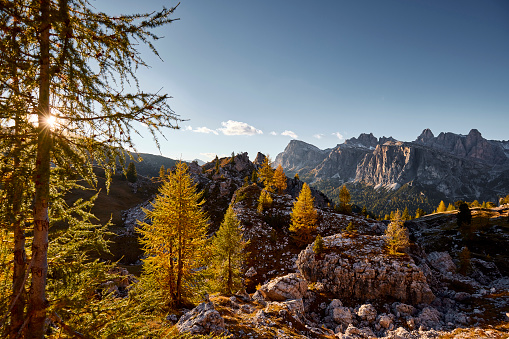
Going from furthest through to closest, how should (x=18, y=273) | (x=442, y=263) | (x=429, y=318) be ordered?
(x=442, y=263) → (x=429, y=318) → (x=18, y=273)

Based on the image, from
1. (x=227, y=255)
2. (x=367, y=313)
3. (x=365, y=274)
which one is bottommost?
(x=367, y=313)

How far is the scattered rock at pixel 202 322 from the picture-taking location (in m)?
Answer: 9.41

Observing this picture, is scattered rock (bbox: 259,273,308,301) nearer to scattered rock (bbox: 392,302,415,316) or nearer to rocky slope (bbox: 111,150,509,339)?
rocky slope (bbox: 111,150,509,339)

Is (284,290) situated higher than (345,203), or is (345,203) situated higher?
(345,203)

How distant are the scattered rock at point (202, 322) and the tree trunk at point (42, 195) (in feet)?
24.3

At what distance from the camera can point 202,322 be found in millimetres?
9742

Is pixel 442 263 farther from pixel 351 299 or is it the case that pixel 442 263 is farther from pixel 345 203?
pixel 351 299

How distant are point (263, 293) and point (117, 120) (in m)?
21.2

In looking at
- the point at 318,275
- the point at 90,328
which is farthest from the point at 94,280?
the point at 318,275

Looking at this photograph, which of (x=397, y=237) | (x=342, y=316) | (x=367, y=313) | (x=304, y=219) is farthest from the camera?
(x=304, y=219)

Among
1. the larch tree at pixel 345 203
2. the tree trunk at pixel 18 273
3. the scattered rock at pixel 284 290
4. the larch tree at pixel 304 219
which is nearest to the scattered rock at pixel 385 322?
the scattered rock at pixel 284 290

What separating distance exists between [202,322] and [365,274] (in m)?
21.0

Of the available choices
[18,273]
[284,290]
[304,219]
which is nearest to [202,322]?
[18,273]

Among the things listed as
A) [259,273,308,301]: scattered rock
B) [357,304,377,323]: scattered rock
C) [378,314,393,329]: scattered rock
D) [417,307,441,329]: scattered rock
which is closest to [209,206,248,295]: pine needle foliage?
[259,273,308,301]: scattered rock
